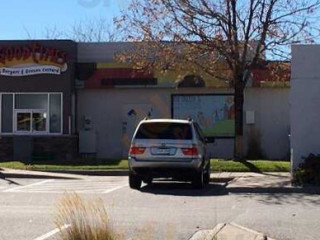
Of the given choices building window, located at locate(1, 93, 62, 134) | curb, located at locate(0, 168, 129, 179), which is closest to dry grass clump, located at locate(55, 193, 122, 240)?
Answer: curb, located at locate(0, 168, 129, 179)

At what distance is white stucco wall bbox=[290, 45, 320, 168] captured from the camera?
17438mm

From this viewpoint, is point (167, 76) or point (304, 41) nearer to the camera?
point (304, 41)

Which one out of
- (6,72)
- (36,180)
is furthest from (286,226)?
(6,72)

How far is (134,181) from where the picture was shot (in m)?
17.0

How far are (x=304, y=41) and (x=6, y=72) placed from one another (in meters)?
13.2

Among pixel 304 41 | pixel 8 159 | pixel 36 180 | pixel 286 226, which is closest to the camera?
pixel 286 226

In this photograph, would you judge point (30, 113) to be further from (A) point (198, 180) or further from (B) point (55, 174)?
(A) point (198, 180)

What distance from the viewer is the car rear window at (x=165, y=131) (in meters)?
16.6

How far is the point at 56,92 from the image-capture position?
93.6 ft

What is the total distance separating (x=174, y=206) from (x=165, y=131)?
363cm

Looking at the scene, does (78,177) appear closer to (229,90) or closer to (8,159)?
(8,159)

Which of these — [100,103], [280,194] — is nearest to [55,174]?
[280,194]

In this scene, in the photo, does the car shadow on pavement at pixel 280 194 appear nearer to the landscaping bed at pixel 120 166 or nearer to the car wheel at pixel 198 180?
the car wheel at pixel 198 180

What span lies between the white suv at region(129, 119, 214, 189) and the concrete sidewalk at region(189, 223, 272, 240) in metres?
6.27
